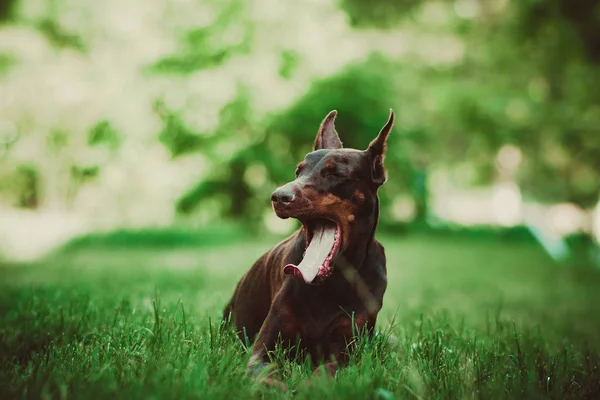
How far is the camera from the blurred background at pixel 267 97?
1510 centimetres

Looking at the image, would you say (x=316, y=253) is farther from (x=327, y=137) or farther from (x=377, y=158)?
(x=327, y=137)

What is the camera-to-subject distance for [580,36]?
1216 centimetres

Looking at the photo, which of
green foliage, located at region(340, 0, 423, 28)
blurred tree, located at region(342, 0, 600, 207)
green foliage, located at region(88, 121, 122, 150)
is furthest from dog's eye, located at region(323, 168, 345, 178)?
green foliage, located at region(340, 0, 423, 28)

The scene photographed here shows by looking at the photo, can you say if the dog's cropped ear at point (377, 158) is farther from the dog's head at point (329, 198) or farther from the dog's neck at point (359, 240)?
the dog's neck at point (359, 240)

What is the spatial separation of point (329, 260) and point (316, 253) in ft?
0.34

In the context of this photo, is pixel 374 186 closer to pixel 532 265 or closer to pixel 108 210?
pixel 532 265

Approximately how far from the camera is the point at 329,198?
3.00 m

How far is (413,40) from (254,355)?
21724mm

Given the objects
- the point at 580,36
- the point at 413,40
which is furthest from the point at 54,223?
the point at 580,36

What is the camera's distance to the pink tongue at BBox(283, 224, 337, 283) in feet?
9.36

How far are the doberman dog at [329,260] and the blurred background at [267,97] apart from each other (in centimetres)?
1052

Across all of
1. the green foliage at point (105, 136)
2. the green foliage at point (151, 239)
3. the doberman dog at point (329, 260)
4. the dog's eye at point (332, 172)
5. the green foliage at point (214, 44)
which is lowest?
the green foliage at point (151, 239)

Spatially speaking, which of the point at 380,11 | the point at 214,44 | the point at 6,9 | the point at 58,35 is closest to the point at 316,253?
the point at 214,44

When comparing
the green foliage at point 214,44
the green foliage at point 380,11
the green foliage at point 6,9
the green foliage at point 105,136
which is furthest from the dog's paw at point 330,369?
the green foliage at point 6,9
